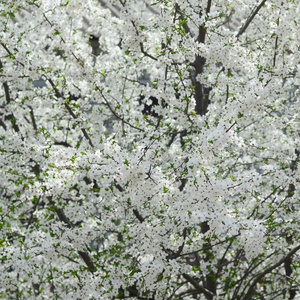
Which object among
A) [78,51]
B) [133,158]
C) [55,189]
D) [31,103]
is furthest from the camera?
[31,103]

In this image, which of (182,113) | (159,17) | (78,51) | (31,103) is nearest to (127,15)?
(159,17)

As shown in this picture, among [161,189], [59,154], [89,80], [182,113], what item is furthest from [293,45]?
[59,154]

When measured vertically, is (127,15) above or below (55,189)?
→ above

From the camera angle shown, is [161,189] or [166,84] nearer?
[161,189]

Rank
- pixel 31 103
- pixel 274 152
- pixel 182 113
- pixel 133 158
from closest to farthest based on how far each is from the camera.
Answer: pixel 133 158, pixel 182 113, pixel 31 103, pixel 274 152

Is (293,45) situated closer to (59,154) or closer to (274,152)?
(274,152)

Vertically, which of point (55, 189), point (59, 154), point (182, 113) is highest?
point (182, 113)

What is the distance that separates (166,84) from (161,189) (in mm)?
2488

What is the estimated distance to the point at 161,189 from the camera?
4.64m

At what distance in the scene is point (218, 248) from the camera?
6.98 metres

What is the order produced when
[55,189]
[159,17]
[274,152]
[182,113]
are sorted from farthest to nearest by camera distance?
1. [274,152]
2. [182,113]
3. [159,17]
4. [55,189]

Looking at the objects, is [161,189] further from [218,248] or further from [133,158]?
[218,248]

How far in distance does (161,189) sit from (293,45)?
13.9ft

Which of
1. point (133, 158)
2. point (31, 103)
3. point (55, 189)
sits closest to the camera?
point (133, 158)
